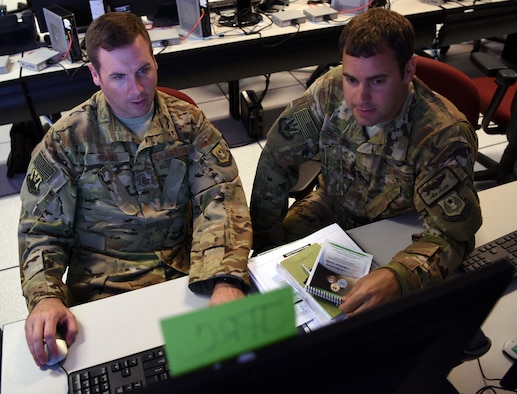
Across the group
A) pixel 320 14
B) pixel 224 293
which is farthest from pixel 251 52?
pixel 224 293

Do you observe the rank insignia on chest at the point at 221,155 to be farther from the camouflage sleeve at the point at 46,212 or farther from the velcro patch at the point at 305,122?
the camouflage sleeve at the point at 46,212

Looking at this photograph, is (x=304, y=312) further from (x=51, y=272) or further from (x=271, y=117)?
(x=271, y=117)

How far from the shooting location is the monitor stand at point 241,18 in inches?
116

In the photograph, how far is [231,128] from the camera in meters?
3.37

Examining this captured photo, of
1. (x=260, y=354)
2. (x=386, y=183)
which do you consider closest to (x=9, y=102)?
(x=386, y=183)

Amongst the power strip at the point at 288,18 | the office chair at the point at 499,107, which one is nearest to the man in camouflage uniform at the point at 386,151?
the office chair at the point at 499,107

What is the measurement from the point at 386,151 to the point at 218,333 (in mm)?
1022

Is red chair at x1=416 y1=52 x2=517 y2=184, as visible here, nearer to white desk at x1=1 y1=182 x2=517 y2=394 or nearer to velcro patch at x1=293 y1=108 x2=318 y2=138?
velcro patch at x1=293 y1=108 x2=318 y2=138

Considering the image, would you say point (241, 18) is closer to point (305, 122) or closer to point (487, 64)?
point (487, 64)

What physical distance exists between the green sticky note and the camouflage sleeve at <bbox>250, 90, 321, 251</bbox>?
109 cm

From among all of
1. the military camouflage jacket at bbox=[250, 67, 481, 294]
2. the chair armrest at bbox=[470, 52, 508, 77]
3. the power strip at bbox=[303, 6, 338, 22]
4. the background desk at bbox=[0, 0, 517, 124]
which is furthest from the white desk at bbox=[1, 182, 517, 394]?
the power strip at bbox=[303, 6, 338, 22]

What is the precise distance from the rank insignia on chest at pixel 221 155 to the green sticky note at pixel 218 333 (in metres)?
1.00

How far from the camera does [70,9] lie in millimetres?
2779

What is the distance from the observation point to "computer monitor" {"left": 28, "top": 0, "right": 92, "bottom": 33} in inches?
105
